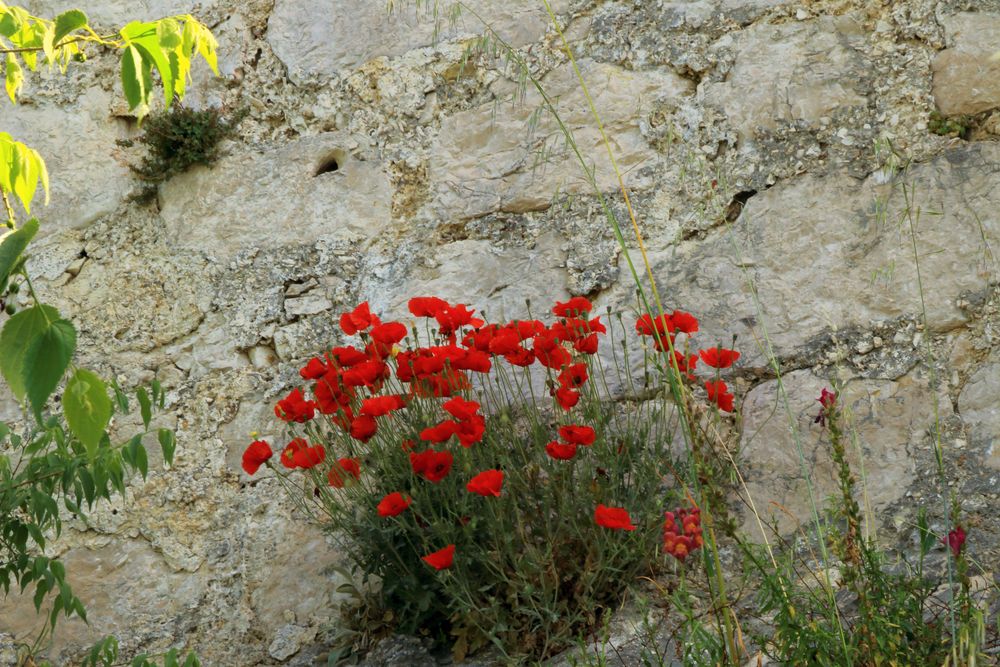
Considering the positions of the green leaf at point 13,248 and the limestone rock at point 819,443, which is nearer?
the green leaf at point 13,248

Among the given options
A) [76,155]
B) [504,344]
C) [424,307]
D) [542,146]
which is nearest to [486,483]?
[504,344]

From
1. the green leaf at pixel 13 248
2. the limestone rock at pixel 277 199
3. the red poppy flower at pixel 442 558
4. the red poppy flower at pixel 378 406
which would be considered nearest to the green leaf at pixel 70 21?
the green leaf at pixel 13 248

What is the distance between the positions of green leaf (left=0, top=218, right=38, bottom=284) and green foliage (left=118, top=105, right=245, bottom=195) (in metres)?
2.43

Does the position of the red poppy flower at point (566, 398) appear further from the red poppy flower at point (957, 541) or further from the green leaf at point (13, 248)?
the green leaf at point (13, 248)

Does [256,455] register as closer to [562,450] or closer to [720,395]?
[562,450]

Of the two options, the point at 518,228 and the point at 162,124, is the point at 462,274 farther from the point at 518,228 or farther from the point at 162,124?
the point at 162,124

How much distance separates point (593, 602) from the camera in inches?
101

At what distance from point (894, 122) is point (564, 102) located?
42.1 inches

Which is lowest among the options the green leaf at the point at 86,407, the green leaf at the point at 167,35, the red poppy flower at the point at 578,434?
the red poppy flower at the point at 578,434

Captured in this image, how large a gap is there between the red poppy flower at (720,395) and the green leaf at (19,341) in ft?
6.23

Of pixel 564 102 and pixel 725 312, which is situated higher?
pixel 564 102

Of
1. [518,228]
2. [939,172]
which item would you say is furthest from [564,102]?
[939,172]

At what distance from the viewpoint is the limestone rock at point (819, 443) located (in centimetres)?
283

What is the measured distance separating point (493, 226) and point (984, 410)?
1634 millimetres
